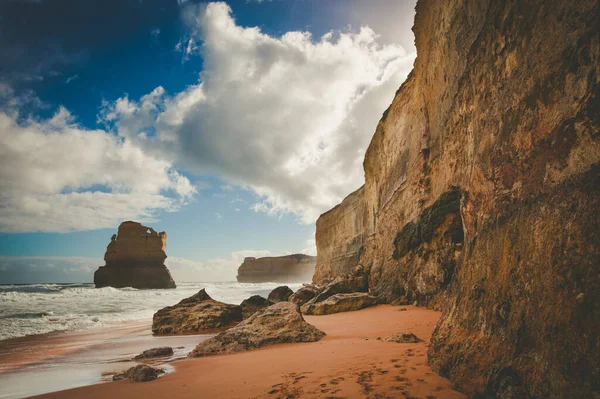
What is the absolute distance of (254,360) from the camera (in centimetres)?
437

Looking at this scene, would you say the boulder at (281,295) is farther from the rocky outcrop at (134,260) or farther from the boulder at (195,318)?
the rocky outcrop at (134,260)

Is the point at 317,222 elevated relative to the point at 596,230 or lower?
elevated

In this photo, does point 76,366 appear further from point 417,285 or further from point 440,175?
point 440,175

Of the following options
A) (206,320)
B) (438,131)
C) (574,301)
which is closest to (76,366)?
(206,320)

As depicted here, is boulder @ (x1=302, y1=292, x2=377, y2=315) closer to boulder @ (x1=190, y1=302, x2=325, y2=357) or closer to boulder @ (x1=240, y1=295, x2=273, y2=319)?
boulder @ (x1=240, y1=295, x2=273, y2=319)

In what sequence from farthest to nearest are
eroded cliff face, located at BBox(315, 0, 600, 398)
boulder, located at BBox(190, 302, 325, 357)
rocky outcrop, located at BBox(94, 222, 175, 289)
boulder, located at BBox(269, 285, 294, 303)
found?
rocky outcrop, located at BBox(94, 222, 175, 289)
boulder, located at BBox(269, 285, 294, 303)
boulder, located at BBox(190, 302, 325, 357)
eroded cliff face, located at BBox(315, 0, 600, 398)

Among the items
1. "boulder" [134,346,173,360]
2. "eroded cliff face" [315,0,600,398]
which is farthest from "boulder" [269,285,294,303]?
"eroded cliff face" [315,0,600,398]

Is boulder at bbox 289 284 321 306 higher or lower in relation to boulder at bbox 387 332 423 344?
lower

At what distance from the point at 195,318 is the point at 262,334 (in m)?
4.16

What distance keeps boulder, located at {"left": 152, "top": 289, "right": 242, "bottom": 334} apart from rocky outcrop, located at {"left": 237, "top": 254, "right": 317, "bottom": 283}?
81.9m

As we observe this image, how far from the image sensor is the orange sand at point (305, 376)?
2.73 m

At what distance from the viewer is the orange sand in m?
2.73

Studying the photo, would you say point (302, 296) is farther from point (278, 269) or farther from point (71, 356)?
point (278, 269)

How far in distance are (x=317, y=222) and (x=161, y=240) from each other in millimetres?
29205
